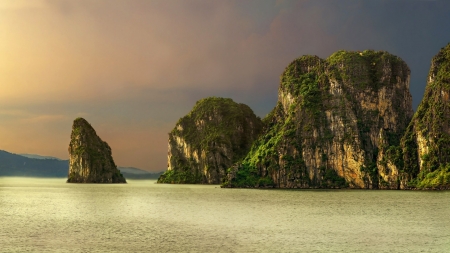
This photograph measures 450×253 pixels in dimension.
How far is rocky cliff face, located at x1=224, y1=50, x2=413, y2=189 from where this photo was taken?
182 m

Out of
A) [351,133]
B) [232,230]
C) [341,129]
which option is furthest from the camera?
[341,129]

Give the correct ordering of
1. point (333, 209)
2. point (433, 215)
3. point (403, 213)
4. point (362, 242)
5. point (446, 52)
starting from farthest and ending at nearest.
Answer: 1. point (446, 52)
2. point (333, 209)
3. point (403, 213)
4. point (433, 215)
5. point (362, 242)

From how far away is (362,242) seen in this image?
45250 mm

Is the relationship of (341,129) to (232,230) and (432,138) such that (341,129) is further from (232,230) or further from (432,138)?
(232,230)

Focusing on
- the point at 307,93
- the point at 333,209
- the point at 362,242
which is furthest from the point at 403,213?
the point at 307,93

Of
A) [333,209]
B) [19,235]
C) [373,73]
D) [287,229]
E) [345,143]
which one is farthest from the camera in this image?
[373,73]

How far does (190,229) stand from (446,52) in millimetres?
142934

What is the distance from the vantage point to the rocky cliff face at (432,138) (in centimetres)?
15025

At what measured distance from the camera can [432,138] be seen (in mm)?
154375

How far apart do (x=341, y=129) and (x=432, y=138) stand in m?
37.9

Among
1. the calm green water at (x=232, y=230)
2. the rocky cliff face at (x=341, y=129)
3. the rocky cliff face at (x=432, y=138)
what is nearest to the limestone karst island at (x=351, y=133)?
the rocky cliff face at (x=341, y=129)

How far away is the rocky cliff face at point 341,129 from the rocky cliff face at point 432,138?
13306mm

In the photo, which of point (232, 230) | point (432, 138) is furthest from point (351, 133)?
point (232, 230)

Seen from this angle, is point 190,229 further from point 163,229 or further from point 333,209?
point 333,209
